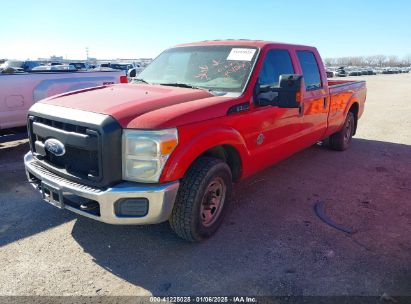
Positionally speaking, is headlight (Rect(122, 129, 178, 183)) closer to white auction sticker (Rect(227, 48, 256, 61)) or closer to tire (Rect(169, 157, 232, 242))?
tire (Rect(169, 157, 232, 242))

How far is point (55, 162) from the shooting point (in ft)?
10.8

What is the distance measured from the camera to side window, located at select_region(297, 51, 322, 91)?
4926 mm

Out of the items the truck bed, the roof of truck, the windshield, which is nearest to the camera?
the windshield

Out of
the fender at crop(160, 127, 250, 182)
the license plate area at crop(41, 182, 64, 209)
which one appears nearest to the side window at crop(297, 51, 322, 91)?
the fender at crop(160, 127, 250, 182)

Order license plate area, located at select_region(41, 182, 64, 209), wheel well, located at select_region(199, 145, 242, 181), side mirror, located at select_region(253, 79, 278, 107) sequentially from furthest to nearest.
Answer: side mirror, located at select_region(253, 79, 278, 107)
wheel well, located at select_region(199, 145, 242, 181)
license plate area, located at select_region(41, 182, 64, 209)

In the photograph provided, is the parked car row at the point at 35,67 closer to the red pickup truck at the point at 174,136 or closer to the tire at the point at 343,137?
the red pickup truck at the point at 174,136

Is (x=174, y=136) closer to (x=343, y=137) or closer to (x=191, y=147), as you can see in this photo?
(x=191, y=147)

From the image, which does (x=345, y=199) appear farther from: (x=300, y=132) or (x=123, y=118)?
(x=123, y=118)

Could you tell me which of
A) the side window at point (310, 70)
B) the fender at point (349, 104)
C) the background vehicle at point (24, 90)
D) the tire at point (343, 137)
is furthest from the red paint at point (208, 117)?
the background vehicle at point (24, 90)

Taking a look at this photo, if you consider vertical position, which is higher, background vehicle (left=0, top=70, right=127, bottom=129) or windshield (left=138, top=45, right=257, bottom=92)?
windshield (left=138, top=45, right=257, bottom=92)

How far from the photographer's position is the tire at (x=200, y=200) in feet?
10.2

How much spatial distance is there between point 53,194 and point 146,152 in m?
0.98

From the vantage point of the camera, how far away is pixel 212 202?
11.4ft

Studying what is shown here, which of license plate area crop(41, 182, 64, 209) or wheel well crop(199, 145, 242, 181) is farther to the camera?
wheel well crop(199, 145, 242, 181)
